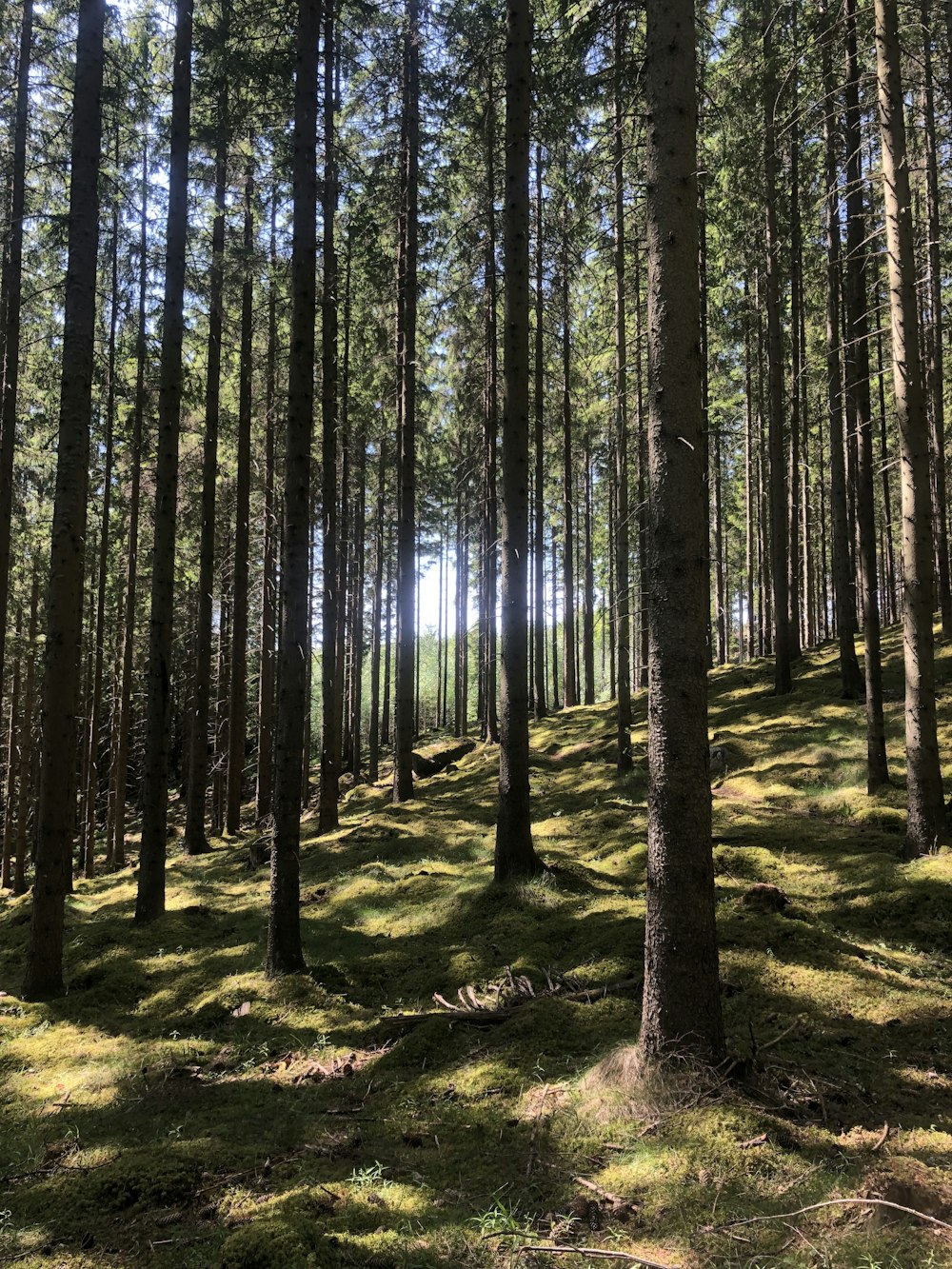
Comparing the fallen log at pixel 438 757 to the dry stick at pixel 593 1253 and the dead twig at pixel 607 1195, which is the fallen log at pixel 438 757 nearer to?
the dead twig at pixel 607 1195

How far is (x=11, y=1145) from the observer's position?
4.83 m

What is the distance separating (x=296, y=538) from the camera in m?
7.81

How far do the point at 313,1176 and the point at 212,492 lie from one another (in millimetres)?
13699

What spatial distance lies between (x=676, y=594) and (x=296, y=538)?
4.72 m

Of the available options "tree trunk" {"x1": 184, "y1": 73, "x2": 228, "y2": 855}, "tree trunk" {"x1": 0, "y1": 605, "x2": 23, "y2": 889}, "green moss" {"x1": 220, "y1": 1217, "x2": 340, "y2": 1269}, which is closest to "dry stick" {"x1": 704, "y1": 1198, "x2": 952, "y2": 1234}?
"green moss" {"x1": 220, "y1": 1217, "x2": 340, "y2": 1269}

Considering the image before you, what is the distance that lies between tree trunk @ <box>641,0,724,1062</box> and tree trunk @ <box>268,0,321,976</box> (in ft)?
14.1

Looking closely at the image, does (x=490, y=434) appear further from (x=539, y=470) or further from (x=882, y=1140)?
A: (x=882, y=1140)

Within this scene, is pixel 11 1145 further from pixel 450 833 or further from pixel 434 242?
pixel 434 242

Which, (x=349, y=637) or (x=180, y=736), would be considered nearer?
(x=349, y=637)

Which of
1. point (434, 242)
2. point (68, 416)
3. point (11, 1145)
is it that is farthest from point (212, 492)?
point (11, 1145)

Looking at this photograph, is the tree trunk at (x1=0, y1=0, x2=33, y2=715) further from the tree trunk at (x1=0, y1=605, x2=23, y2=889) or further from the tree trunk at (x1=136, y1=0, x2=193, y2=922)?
the tree trunk at (x1=0, y1=605, x2=23, y2=889)

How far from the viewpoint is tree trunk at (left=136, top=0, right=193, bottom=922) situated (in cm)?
1057

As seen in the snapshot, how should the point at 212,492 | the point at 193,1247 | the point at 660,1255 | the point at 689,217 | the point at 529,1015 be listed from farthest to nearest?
the point at 212,492
the point at 529,1015
the point at 689,217
the point at 193,1247
the point at 660,1255

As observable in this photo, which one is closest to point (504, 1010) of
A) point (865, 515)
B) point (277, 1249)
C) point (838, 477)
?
point (277, 1249)
